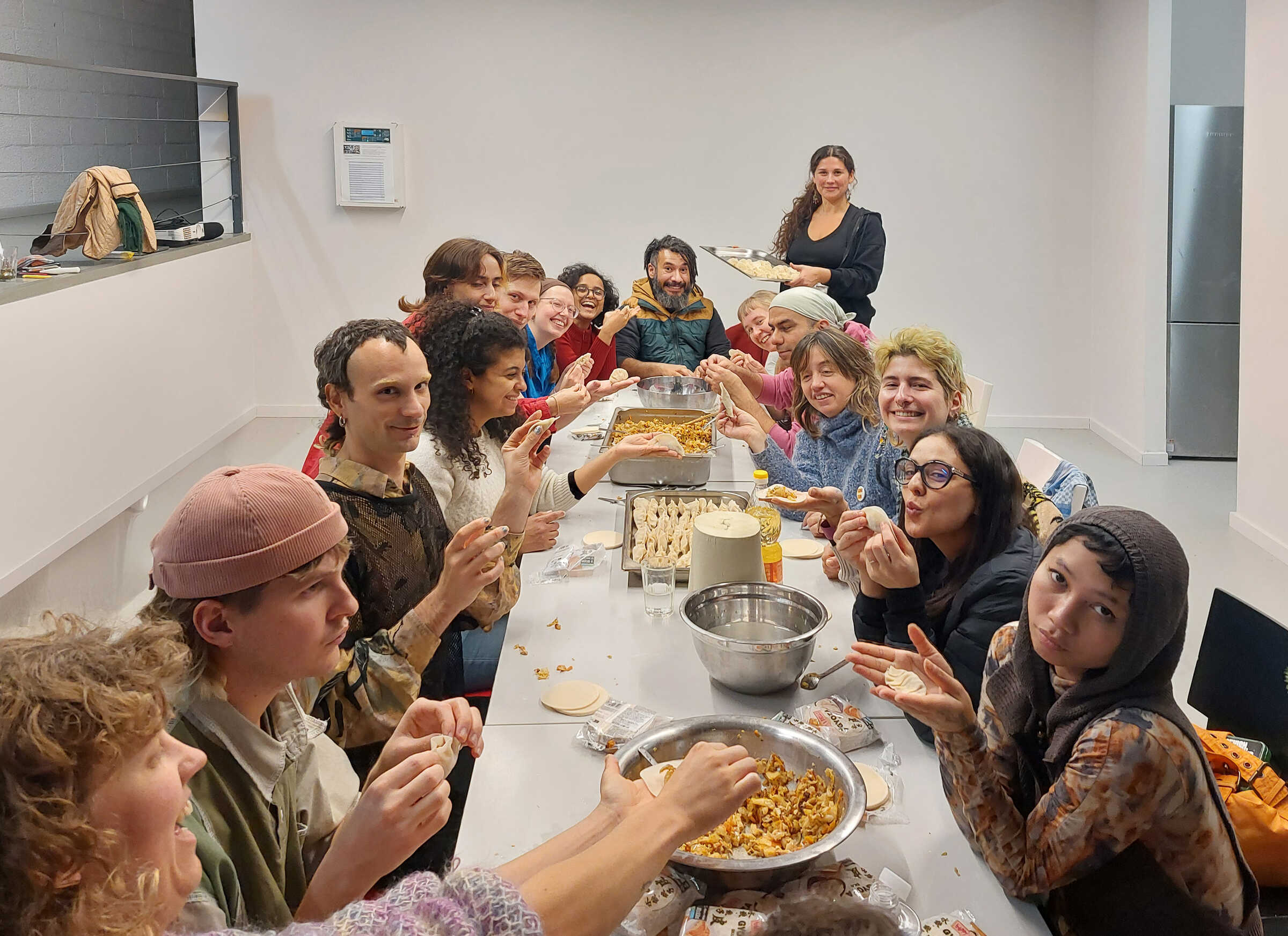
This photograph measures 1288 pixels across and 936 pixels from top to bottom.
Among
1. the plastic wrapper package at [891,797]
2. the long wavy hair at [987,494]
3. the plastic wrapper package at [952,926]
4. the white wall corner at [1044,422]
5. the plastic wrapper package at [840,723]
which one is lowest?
the white wall corner at [1044,422]

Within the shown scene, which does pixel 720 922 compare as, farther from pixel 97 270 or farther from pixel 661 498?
pixel 97 270

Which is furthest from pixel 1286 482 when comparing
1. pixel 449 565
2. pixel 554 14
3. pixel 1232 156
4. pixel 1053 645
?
pixel 554 14

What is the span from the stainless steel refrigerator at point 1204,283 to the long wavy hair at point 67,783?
6.47 metres

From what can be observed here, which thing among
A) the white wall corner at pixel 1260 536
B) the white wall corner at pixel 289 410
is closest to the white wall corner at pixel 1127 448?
the white wall corner at pixel 1260 536

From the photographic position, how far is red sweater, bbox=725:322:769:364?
5.79 metres

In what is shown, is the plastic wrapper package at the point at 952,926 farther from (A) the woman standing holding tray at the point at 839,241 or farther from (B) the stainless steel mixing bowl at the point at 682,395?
(A) the woman standing holding tray at the point at 839,241

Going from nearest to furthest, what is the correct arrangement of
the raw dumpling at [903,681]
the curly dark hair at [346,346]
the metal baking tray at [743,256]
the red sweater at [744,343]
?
1. the raw dumpling at [903,681]
2. the curly dark hair at [346,346]
3. the metal baking tray at [743,256]
4. the red sweater at [744,343]

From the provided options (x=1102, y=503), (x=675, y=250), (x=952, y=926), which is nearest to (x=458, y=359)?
(x=952, y=926)

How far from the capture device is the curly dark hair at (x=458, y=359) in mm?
2662

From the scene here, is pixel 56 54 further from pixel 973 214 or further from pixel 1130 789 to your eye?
pixel 1130 789

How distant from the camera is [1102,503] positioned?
5773 mm

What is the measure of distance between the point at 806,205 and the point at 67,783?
17.4ft

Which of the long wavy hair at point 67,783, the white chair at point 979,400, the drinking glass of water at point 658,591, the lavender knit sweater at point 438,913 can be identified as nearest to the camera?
the long wavy hair at point 67,783

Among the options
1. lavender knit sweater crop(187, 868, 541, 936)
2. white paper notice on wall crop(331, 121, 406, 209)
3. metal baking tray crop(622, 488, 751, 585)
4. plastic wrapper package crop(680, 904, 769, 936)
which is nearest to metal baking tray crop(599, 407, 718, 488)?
metal baking tray crop(622, 488, 751, 585)
